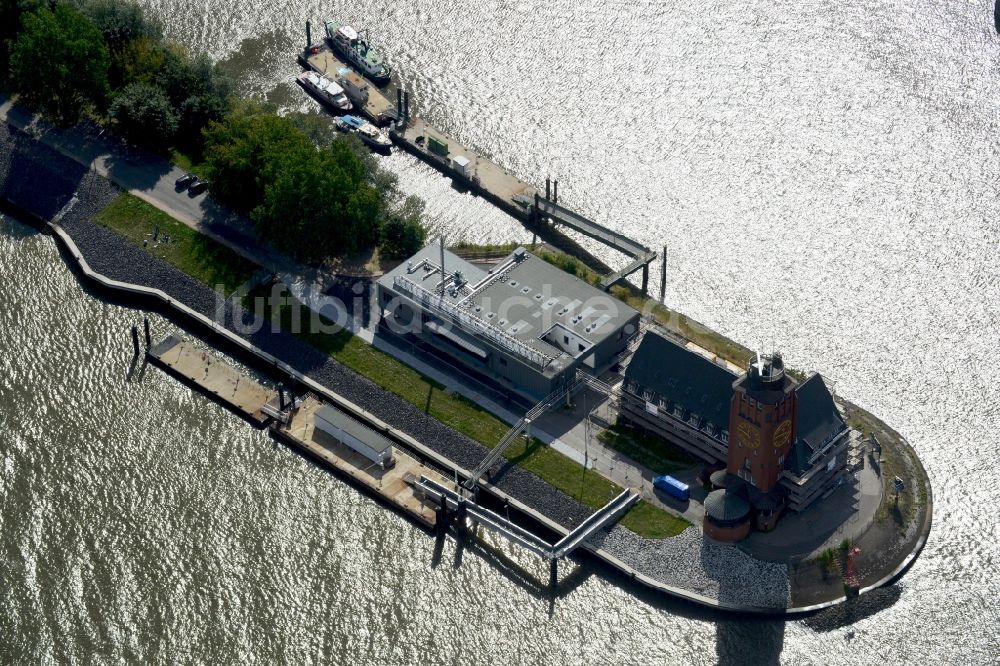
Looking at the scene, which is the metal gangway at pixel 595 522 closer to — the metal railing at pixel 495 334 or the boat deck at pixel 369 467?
the boat deck at pixel 369 467

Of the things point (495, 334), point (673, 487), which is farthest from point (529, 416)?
point (673, 487)

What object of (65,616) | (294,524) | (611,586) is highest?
(611,586)

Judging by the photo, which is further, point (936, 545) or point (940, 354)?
point (940, 354)

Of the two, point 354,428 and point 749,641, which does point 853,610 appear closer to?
point 749,641

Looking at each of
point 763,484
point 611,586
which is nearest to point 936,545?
point 763,484

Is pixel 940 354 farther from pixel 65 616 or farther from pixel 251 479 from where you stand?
pixel 65 616

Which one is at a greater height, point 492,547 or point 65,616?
point 492,547

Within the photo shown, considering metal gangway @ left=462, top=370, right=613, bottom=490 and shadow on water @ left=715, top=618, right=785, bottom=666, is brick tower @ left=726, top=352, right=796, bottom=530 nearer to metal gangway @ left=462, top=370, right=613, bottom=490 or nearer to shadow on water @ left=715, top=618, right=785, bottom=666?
shadow on water @ left=715, top=618, right=785, bottom=666
